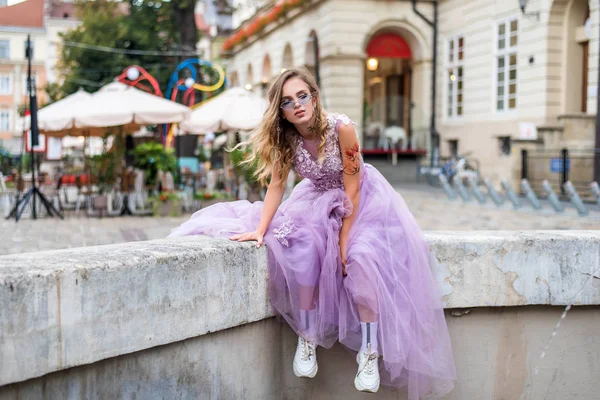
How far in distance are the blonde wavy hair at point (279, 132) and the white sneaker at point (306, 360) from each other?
92 centimetres

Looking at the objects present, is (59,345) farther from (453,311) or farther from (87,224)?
(87,224)

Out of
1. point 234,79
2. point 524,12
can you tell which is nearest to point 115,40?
point 234,79

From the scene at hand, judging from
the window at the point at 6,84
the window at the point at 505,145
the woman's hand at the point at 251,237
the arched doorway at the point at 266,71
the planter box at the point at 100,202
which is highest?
the window at the point at 6,84

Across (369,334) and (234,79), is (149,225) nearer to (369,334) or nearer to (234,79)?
(369,334)

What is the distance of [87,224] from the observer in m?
13.4

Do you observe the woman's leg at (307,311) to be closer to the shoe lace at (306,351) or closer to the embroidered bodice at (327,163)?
the shoe lace at (306,351)

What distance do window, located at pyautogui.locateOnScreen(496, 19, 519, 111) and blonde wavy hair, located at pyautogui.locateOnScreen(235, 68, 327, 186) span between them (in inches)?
790

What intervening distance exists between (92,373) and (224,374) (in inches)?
30.2

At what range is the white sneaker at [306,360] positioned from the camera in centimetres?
374

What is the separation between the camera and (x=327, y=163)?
3.96 meters

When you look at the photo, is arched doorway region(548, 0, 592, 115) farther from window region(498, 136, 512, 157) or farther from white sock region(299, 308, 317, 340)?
white sock region(299, 308, 317, 340)

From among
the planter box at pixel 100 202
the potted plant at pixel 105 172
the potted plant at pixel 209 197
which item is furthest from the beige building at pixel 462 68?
the planter box at pixel 100 202

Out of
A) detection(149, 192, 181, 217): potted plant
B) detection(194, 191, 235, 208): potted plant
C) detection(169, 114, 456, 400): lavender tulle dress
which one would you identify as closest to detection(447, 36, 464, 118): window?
detection(194, 191, 235, 208): potted plant

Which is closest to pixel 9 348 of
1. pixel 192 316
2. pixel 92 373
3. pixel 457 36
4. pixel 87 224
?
pixel 92 373
